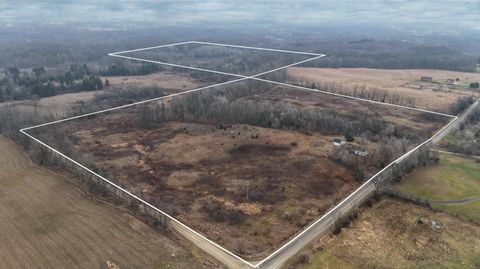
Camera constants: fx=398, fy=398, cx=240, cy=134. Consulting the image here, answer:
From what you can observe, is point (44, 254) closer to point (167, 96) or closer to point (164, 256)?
point (164, 256)

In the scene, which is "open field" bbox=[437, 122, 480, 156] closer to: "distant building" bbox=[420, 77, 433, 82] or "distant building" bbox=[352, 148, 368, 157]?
"distant building" bbox=[352, 148, 368, 157]

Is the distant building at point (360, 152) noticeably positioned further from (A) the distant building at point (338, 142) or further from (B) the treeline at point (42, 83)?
(B) the treeline at point (42, 83)

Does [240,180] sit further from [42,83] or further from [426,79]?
[426,79]

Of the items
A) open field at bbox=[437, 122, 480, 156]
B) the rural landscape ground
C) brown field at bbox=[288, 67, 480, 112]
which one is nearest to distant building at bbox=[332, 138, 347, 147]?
the rural landscape ground

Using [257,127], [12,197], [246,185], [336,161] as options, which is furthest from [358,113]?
[12,197]

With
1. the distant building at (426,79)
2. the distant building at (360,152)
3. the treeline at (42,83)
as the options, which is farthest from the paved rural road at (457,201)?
the treeline at (42,83)
